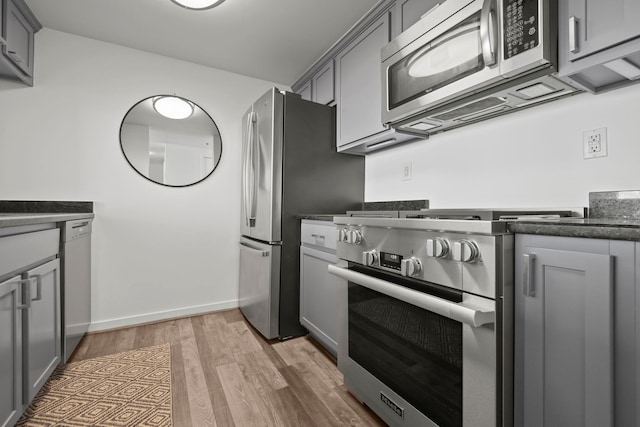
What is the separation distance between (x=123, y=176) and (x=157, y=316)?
4.01 ft

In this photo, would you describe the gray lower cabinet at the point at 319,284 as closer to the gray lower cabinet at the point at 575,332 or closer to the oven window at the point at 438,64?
the oven window at the point at 438,64

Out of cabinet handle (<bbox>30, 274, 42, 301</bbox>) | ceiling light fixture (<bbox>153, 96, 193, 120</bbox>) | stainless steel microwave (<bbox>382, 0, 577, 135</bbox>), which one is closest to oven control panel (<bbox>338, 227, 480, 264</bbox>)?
stainless steel microwave (<bbox>382, 0, 577, 135</bbox>)

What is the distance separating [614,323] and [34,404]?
2.33 m

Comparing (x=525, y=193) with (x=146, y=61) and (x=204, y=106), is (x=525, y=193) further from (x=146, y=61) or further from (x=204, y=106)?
(x=146, y=61)

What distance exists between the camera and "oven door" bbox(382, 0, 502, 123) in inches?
47.3

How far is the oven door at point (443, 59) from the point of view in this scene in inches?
47.3

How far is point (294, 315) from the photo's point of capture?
7.50ft

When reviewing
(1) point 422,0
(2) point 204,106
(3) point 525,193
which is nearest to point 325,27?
(1) point 422,0

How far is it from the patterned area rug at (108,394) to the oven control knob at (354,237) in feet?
3.80

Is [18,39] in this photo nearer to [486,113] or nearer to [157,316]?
[157,316]

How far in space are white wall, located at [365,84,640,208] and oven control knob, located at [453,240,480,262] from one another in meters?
0.76

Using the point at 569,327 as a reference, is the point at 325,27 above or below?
above

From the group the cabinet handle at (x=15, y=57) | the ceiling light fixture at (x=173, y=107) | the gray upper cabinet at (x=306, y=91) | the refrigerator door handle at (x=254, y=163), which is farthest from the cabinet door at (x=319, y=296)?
the cabinet handle at (x=15, y=57)

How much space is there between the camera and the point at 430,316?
1088 millimetres
